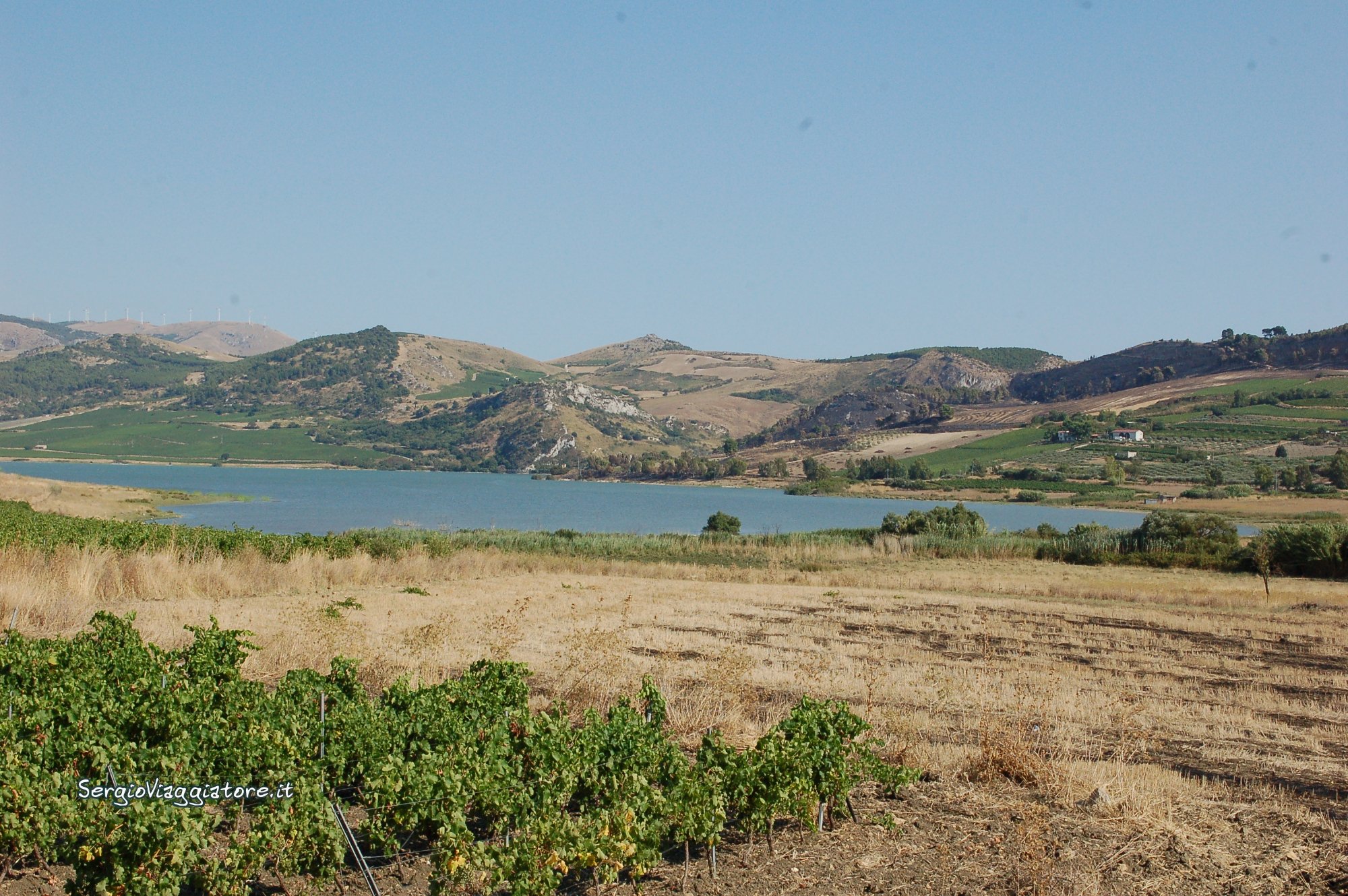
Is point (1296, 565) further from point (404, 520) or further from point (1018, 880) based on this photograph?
point (404, 520)

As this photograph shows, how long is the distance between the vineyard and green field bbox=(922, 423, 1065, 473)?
12093 centimetres

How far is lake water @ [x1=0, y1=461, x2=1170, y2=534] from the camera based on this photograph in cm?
6450

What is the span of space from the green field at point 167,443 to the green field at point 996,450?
9821 centimetres

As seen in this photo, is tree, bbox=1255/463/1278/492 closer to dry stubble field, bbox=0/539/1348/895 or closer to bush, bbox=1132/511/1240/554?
bush, bbox=1132/511/1240/554

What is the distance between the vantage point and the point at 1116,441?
124562mm

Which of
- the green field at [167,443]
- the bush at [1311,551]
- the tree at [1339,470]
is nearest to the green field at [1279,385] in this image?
the tree at [1339,470]

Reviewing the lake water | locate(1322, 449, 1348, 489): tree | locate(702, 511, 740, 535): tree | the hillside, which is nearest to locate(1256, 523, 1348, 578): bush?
the lake water

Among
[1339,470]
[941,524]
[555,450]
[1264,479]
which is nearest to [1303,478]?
[1339,470]

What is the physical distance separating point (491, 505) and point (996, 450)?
248 feet

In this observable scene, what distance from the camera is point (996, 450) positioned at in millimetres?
134000

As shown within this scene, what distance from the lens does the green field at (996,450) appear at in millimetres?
127562

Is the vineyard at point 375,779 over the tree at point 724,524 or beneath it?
over
